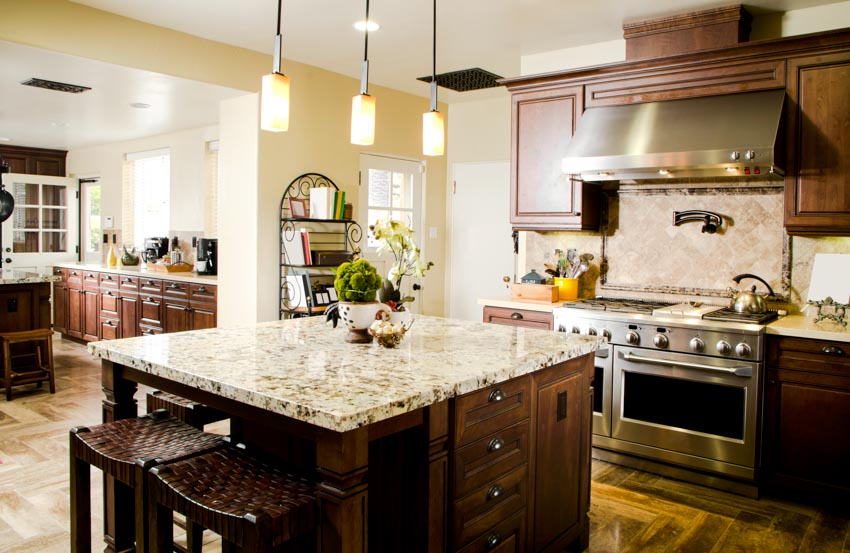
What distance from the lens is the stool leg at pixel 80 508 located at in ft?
6.74

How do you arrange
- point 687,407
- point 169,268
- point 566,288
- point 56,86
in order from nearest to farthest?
point 687,407 < point 566,288 < point 56,86 < point 169,268

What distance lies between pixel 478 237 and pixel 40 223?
19.3ft

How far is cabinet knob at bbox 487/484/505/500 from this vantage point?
1977 millimetres

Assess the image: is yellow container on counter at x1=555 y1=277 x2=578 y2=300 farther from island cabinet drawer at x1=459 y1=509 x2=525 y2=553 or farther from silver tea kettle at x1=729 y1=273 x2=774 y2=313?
island cabinet drawer at x1=459 y1=509 x2=525 y2=553

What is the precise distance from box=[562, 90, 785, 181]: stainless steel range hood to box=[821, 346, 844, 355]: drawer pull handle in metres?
0.91

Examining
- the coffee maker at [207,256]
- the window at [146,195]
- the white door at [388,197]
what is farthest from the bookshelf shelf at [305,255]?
the window at [146,195]

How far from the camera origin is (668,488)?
329 centimetres

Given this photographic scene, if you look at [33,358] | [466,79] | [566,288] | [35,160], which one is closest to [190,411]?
[566,288]

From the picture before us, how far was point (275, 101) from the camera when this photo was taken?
6.93 ft

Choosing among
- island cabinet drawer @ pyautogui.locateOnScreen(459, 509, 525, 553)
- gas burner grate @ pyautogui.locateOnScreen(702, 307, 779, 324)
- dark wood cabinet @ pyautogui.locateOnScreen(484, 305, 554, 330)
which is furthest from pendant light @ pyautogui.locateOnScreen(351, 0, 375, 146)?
gas burner grate @ pyautogui.locateOnScreen(702, 307, 779, 324)

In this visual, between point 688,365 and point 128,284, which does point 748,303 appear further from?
point 128,284

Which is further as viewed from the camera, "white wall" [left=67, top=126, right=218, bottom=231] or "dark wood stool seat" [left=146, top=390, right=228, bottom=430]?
"white wall" [left=67, top=126, right=218, bottom=231]

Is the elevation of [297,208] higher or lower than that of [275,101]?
lower

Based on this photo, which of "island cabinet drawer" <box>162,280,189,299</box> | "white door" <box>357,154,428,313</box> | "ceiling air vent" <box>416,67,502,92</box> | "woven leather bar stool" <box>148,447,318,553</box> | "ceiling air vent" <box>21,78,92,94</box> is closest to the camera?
"woven leather bar stool" <box>148,447,318,553</box>
